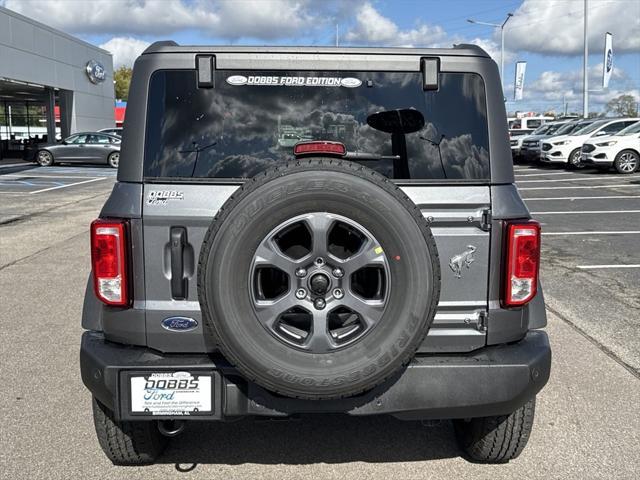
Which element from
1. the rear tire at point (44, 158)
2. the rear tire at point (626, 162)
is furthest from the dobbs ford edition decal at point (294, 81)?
the rear tire at point (44, 158)

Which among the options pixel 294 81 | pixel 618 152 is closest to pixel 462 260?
pixel 294 81

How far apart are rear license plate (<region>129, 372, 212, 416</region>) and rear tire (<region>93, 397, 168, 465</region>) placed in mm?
465

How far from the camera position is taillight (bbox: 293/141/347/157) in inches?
111

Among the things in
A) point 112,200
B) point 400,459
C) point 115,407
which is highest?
point 112,200

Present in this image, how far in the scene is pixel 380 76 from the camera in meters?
2.98

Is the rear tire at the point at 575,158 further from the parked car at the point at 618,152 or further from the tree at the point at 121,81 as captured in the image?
the tree at the point at 121,81

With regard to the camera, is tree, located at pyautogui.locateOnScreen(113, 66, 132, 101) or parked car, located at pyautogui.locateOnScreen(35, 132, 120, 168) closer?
parked car, located at pyautogui.locateOnScreen(35, 132, 120, 168)

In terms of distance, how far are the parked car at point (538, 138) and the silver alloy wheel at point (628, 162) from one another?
472 cm

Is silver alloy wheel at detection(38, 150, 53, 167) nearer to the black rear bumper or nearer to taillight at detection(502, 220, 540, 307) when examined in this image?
the black rear bumper

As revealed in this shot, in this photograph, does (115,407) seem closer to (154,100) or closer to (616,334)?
(154,100)

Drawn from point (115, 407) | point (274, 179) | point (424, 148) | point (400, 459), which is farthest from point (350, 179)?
A: point (400, 459)

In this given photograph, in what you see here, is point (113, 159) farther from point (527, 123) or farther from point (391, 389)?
point (391, 389)

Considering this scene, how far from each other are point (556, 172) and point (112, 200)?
23.4 metres

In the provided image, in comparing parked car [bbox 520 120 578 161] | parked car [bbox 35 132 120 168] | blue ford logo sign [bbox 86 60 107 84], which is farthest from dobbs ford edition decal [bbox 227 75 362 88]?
blue ford logo sign [bbox 86 60 107 84]
